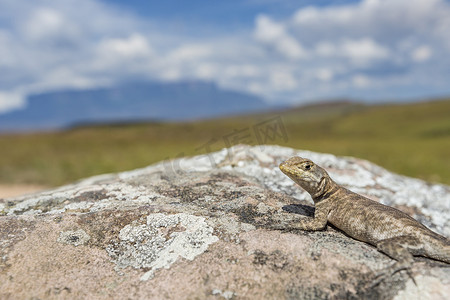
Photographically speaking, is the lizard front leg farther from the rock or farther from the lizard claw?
the rock

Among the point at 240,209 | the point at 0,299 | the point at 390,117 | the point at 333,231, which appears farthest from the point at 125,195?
the point at 390,117

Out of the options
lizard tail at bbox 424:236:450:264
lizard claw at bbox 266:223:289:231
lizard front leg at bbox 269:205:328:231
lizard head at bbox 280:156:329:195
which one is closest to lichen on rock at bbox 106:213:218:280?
lizard claw at bbox 266:223:289:231

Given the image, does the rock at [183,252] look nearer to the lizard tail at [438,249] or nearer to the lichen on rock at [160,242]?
the lichen on rock at [160,242]

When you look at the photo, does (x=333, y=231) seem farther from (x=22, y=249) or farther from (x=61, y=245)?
(x=22, y=249)

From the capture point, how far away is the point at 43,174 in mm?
23484

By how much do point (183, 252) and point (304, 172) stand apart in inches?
96.7

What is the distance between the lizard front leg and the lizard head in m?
0.55

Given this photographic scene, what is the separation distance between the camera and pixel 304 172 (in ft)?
17.9

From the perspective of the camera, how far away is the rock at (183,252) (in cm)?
371

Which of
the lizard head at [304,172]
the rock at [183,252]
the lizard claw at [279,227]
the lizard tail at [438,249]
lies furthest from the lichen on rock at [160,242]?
the lizard tail at [438,249]

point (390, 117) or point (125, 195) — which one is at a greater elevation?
point (125, 195)

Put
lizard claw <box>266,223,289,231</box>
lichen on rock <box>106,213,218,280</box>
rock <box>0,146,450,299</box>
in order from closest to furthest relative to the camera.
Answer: rock <box>0,146,450,299</box>, lichen on rock <box>106,213,218,280</box>, lizard claw <box>266,223,289,231</box>

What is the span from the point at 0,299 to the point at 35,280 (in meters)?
0.38

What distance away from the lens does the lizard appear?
13.9ft
